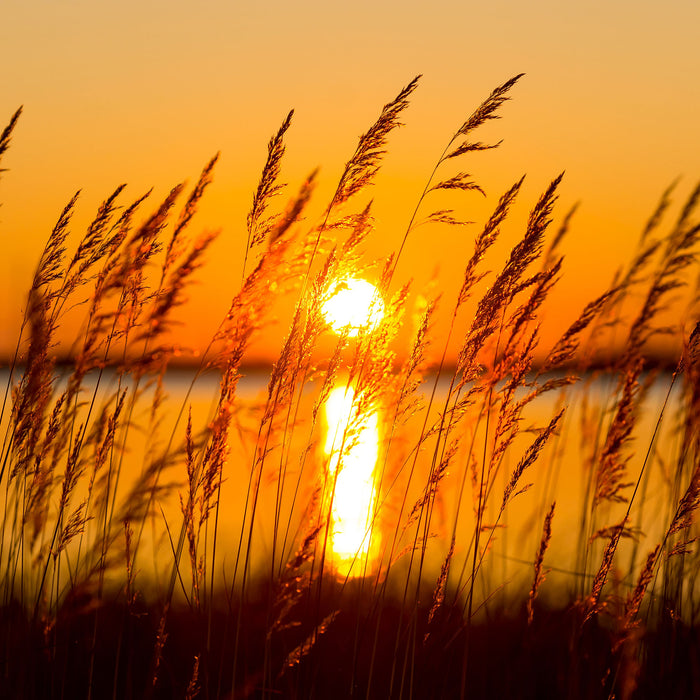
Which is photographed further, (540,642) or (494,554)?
(494,554)

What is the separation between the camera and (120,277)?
2.71 meters

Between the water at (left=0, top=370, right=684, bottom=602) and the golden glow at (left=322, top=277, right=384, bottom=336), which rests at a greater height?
the golden glow at (left=322, top=277, right=384, bottom=336)

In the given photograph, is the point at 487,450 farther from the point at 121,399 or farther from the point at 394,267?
the point at 121,399

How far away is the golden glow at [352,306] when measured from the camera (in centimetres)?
245

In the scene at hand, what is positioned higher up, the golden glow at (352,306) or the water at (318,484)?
the golden glow at (352,306)

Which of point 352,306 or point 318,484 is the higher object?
point 352,306

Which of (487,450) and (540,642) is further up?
(487,450)

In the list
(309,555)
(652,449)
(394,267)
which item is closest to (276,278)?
(394,267)

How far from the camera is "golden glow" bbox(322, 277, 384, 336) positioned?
245 cm

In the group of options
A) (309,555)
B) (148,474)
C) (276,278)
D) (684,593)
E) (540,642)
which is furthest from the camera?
(684,593)

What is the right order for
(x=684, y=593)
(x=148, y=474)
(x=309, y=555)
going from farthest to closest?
(x=684, y=593)
(x=148, y=474)
(x=309, y=555)

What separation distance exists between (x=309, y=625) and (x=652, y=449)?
1.38 metres

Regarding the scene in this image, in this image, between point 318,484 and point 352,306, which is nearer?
point 318,484

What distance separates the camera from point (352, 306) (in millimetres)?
2578
